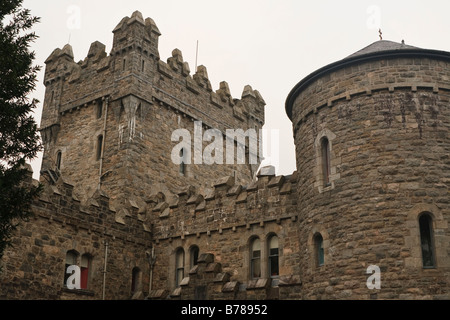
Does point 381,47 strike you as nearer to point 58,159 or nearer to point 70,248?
point 70,248

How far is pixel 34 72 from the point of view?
1398 centimetres

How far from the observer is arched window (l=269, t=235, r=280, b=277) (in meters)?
19.6

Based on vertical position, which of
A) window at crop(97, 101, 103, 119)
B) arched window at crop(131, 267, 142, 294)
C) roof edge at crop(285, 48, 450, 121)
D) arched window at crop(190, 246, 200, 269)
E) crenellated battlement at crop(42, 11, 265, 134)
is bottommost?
arched window at crop(131, 267, 142, 294)

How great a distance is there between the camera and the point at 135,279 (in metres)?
23.1

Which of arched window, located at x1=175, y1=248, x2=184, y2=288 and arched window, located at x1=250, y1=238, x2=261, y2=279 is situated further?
arched window, located at x1=175, y1=248, x2=184, y2=288

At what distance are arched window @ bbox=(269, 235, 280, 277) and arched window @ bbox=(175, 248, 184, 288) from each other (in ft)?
14.2

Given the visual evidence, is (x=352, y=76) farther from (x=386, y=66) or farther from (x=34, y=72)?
(x=34, y=72)

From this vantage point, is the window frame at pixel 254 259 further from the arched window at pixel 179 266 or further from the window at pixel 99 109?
the window at pixel 99 109

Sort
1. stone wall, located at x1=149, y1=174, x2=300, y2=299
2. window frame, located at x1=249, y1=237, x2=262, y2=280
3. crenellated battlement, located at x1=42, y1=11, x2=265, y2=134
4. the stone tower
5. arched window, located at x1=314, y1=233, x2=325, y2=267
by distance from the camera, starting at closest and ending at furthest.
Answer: arched window, located at x1=314, y1=233, x2=325, y2=267
stone wall, located at x1=149, y1=174, x2=300, y2=299
window frame, located at x1=249, y1=237, x2=262, y2=280
the stone tower
crenellated battlement, located at x1=42, y1=11, x2=265, y2=134

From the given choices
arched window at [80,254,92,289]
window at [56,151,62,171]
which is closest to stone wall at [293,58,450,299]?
arched window at [80,254,92,289]

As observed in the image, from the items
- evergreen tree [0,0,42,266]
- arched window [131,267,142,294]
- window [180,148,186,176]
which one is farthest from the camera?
window [180,148,186,176]

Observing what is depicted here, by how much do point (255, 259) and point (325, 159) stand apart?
17.0 feet

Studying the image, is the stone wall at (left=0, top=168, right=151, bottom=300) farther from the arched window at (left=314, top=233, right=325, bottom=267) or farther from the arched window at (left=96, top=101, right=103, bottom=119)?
the arched window at (left=314, top=233, right=325, bottom=267)
